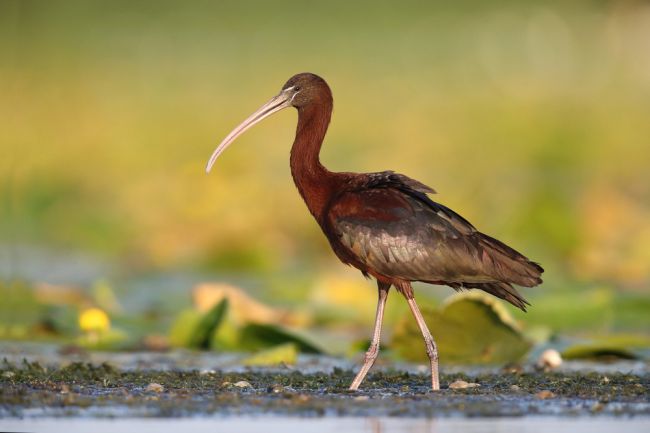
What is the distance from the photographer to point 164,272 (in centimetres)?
1482

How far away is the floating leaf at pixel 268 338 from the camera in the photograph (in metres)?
10.9

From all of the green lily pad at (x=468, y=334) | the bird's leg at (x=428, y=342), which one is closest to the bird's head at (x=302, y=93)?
the bird's leg at (x=428, y=342)

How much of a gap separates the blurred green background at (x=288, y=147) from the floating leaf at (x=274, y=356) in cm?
75

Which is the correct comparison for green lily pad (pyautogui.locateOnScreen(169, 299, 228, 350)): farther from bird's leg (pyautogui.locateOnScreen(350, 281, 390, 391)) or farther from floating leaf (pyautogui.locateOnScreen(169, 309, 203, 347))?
bird's leg (pyautogui.locateOnScreen(350, 281, 390, 391))

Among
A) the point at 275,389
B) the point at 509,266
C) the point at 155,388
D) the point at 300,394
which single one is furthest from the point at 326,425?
the point at 509,266

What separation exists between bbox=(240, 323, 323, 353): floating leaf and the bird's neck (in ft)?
5.06

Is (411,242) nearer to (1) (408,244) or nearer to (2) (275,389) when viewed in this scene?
(1) (408,244)

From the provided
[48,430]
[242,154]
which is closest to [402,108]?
[242,154]

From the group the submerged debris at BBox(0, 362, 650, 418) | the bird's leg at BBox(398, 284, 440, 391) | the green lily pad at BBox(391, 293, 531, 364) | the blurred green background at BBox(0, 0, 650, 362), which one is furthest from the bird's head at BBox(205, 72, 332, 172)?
the blurred green background at BBox(0, 0, 650, 362)

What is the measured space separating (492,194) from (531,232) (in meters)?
1.08

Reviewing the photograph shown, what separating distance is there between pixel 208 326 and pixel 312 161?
2.01m

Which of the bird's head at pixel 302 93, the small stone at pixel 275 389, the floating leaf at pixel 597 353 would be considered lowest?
the small stone at pixel 275 389

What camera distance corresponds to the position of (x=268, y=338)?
1103 cm

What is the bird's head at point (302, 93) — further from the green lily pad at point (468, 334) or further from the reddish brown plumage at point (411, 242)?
the green lily pad at point (468, 334)
